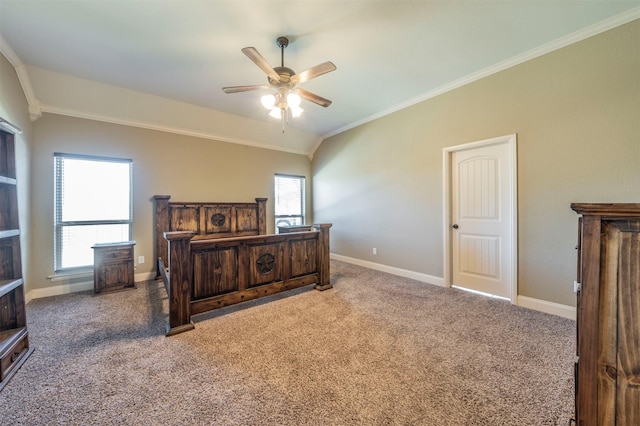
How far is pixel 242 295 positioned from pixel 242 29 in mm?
2760

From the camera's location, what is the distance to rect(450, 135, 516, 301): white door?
3.03 meters

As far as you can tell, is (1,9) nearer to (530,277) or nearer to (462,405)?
(462,405)

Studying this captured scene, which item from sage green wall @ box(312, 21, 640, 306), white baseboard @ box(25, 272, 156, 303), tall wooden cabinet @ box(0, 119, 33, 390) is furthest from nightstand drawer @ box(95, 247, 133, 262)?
sage green wall @ box(312, 21, 640, 306)

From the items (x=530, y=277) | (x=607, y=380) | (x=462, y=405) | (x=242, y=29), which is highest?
(x=242, y=29)

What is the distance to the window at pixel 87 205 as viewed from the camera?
137 inches

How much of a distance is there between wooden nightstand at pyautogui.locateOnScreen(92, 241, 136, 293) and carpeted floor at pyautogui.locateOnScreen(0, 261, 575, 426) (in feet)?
1.61

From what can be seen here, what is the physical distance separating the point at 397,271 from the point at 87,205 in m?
4.96

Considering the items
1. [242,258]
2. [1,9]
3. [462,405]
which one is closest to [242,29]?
[1,9]

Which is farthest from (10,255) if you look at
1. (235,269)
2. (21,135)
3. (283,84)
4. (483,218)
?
(483,218)

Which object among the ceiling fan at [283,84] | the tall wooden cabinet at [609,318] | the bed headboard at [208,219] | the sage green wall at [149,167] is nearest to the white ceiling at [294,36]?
the ceiling fan at [283,84]

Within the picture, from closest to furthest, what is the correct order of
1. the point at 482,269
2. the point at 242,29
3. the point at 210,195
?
the point at 242,29
the point at 482,269
the point at 210,195

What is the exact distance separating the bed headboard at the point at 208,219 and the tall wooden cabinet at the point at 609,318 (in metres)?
4.40

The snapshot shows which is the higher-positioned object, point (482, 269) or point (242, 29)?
point (242, 29)

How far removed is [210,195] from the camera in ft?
15.4
